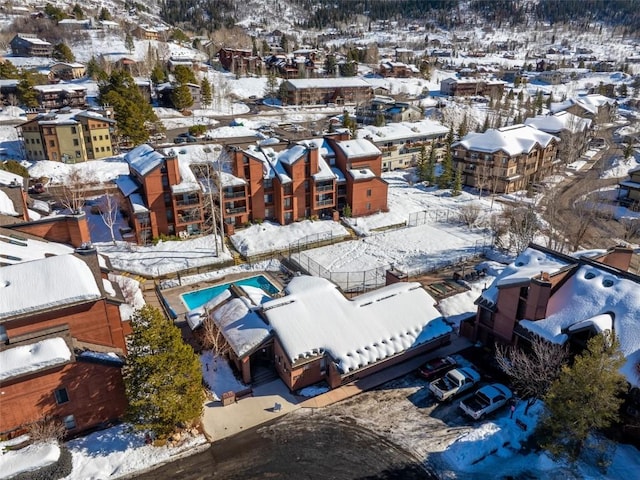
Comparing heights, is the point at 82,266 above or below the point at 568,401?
above

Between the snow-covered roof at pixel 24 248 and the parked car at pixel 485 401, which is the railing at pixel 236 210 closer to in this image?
the snow-covered roof at pixel 24 248

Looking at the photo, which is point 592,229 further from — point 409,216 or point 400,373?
point 400,373

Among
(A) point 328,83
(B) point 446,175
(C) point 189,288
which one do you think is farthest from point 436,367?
(A) point 328,83

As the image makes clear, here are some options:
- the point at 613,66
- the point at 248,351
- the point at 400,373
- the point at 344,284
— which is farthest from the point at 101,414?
the point at 613,66

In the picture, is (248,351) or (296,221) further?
(296,221)

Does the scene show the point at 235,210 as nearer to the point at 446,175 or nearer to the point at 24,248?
the point at 24,248
